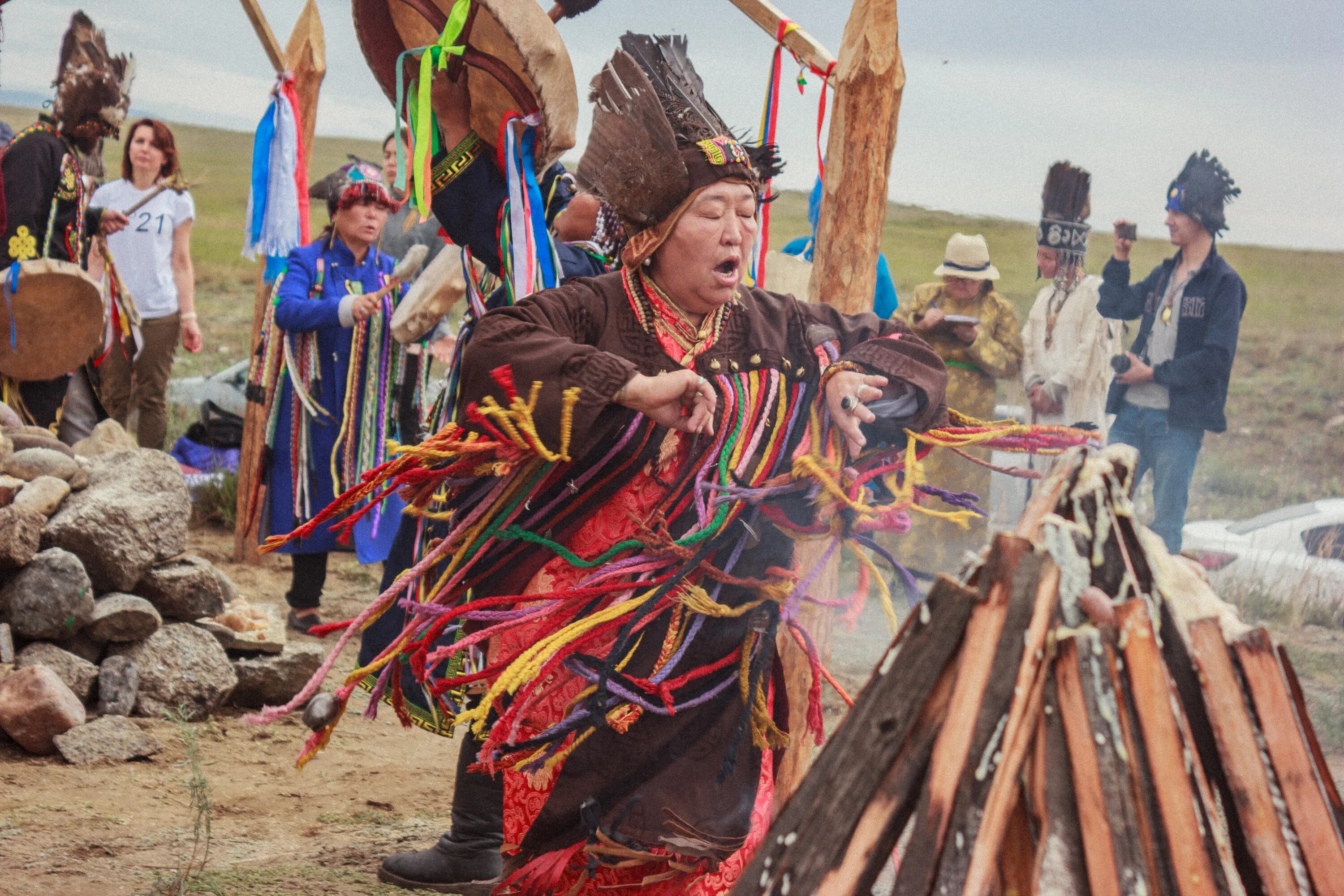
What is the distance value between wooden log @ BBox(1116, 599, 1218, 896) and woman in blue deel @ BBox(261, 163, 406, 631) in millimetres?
4389

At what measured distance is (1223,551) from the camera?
673cm

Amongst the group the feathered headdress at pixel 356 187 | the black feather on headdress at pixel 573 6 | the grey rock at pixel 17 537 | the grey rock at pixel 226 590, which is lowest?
the grey rock at pixel 226 590

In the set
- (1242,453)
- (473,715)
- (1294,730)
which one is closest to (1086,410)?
(473,715)

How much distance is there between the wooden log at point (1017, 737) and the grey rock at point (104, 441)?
4682 millimetres

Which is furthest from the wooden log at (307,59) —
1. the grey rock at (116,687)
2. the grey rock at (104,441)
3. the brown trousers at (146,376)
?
the grey rock at (116,687)

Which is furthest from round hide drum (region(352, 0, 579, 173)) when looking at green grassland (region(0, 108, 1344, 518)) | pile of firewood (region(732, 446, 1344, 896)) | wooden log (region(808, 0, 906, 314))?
green grassland (region(0, 108, 1344, 518))

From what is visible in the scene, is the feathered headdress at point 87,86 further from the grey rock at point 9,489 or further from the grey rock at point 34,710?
the grey rock at point 34,710

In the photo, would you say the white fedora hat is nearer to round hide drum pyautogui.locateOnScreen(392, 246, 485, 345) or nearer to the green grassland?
the green grassland

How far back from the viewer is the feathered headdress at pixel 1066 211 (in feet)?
21.0

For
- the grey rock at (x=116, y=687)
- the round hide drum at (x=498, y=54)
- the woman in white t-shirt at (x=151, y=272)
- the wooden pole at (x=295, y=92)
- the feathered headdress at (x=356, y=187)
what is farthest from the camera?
the woman in white t-shirt at (x=151, y=272)

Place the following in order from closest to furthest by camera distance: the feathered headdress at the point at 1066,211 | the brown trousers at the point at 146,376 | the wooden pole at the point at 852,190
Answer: the wooden pole at the point at 852,190 < the feathered headdress at the point at 1066,211 < the brown trousers at the point at 146,376

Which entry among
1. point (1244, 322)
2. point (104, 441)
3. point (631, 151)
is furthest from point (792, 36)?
point (1244, 322)

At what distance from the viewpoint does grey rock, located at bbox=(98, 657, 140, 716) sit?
13.8 feet

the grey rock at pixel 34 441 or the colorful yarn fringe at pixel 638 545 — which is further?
the grey rock at pixel 34 441
